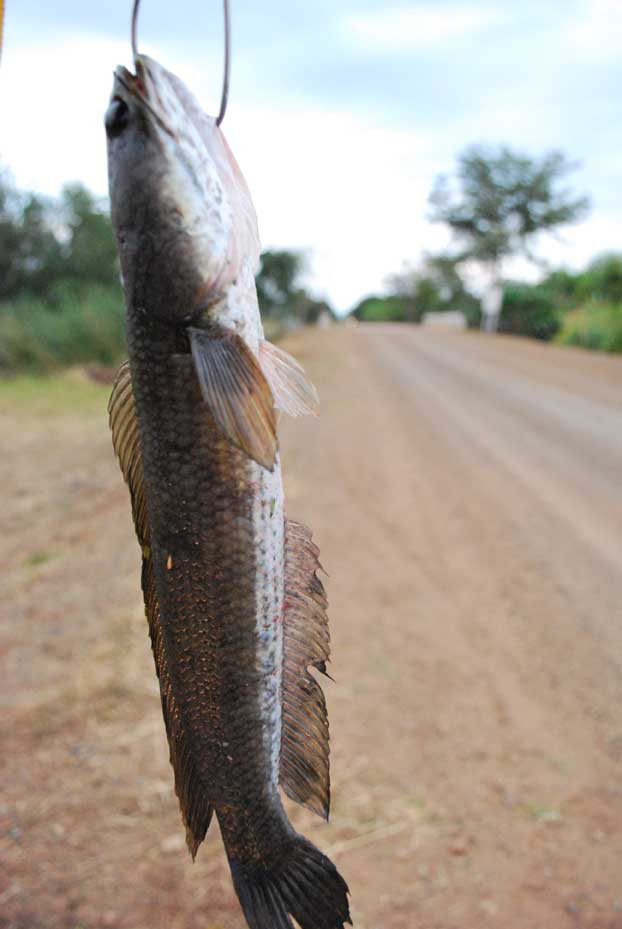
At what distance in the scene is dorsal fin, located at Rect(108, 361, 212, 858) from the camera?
1435 millimetres

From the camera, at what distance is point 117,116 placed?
4.17 feet

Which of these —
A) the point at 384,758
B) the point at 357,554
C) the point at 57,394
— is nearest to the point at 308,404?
the point at 384,758

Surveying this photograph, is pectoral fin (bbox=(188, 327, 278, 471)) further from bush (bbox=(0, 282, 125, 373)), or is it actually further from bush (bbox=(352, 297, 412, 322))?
bush (bbox=(352, 297, 412, 322))

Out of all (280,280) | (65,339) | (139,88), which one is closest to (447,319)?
(280,280)

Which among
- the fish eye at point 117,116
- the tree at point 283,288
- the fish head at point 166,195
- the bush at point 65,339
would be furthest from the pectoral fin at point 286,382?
the bush at point 65,339

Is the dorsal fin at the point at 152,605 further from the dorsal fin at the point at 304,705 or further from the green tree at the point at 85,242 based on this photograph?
the green tree at the point at 85,242

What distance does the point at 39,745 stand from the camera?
4820 mm

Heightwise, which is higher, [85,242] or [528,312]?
[85,242]

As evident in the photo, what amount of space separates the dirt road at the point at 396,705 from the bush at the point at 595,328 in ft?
51.8

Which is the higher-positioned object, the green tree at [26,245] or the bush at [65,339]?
the green tree at [26,245]

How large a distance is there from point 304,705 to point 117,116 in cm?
102

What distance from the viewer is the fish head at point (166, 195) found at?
1.27 metres

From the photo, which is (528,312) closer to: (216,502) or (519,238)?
(519,238)

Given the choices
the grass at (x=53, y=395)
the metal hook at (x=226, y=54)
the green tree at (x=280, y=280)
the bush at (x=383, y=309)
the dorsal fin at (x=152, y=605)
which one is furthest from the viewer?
the bush at (x=383, y=309)
